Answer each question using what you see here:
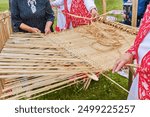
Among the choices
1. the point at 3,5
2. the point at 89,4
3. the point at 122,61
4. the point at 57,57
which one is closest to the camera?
the point at 122,61

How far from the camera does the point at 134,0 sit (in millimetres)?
2918

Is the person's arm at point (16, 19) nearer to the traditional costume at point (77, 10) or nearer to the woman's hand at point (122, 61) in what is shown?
the traditional costume at point (77, 10)

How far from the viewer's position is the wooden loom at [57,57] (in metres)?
1.93

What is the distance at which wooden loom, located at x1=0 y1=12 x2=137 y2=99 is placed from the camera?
193 centimetres

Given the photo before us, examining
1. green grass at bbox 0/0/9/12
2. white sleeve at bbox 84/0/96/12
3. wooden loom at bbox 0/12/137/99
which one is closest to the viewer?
wooden loom at bbox 0/12/137/99

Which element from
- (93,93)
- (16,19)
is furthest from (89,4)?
(93,93)

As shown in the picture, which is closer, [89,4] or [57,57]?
[57,57]

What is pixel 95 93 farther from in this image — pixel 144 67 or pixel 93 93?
pixel 144 67

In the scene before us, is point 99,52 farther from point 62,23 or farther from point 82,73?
point 62,23

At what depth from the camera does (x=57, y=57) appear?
2223mm

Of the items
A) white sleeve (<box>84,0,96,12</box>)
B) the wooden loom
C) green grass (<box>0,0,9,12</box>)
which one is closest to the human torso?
the wooden loom

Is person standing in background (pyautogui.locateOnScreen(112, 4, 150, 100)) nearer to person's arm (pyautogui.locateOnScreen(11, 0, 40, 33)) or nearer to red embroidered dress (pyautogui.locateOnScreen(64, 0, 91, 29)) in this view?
person's arm (pyautogui.locateOnScreen(11, 0, 40, 33))

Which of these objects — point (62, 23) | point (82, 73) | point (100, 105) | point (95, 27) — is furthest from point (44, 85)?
point (62, 23)

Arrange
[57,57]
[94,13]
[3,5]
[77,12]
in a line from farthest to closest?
[3,5] → [77,12] → [94,13] → [57,57]
